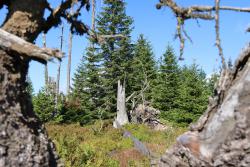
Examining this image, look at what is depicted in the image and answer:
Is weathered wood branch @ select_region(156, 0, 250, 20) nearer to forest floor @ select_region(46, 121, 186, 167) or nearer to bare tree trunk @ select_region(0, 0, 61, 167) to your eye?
bare tree trunk @ select_region(0, 0, 61, 167)

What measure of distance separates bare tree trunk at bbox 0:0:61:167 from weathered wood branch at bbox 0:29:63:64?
9cm

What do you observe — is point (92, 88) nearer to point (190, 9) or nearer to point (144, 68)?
point (144, 68)

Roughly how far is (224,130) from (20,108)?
5.86ft

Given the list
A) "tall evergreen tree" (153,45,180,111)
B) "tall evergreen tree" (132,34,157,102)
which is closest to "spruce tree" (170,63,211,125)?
"tall evergreen tree" (153,45,180,111)

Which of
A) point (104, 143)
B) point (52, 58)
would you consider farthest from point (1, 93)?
point (104, 143)

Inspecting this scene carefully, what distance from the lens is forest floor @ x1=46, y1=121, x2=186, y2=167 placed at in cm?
1359

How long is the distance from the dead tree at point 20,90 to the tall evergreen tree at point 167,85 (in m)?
37.8

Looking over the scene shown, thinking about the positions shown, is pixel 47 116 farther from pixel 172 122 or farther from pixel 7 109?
pixel 7 109

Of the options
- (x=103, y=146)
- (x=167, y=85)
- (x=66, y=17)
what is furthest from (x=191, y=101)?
(x=66, y=17)

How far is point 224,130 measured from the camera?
314 centimetres

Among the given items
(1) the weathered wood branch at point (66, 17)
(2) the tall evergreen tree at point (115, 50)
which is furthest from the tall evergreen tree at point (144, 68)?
(1) the weathered wood branch at point (66, 17)

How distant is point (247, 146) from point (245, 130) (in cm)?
12

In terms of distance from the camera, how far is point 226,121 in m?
3.15

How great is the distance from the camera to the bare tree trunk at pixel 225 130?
299 centimetres
